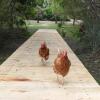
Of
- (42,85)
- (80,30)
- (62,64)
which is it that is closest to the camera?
(62,64)

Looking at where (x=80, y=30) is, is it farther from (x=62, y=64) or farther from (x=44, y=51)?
(x=62, y=64)

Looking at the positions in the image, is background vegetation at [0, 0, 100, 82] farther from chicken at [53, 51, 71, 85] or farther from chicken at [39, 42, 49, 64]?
chicken at [53, 51, 71, 85]

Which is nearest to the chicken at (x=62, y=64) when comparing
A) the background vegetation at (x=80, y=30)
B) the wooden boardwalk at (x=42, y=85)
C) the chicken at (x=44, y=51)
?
the wooden boardwalk at (x=42, y=85)

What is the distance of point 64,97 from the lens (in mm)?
5469

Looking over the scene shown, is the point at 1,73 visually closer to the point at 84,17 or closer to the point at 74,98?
the point at 74,98

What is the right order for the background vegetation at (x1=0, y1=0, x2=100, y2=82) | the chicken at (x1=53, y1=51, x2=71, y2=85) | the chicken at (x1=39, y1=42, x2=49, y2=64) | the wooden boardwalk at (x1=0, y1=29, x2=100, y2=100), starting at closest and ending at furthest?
the wooden boardwalk at (x1=0, y1=29, x2=100, y2=100) → the chicken at (x1=53, y1=51, x2=71, y2=85) → the chicken at (x1=39, y1=42, x2=49, y2=64) → the background vegetation at (x1=0, y1=0, x2=100, y2=82)

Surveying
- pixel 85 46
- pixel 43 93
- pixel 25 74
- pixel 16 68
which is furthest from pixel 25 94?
pixel 85 46

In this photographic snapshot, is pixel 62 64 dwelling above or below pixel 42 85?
above

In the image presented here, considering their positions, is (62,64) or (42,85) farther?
(42,85)

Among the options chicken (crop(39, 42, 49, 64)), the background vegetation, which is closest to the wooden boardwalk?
chicken (crop(39, 42, 49, 64))

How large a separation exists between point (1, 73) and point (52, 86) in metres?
1.25

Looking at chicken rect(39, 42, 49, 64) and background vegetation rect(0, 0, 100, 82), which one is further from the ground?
chicken rect(39, 42, 49, 64)

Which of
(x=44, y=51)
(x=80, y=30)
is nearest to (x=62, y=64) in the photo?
(x=44, y=51)

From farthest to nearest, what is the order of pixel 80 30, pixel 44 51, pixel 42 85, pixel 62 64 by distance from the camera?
1. pixel 80 30
2. pixel 44 51
3. pixel 42 85
4. pixel 62 64
